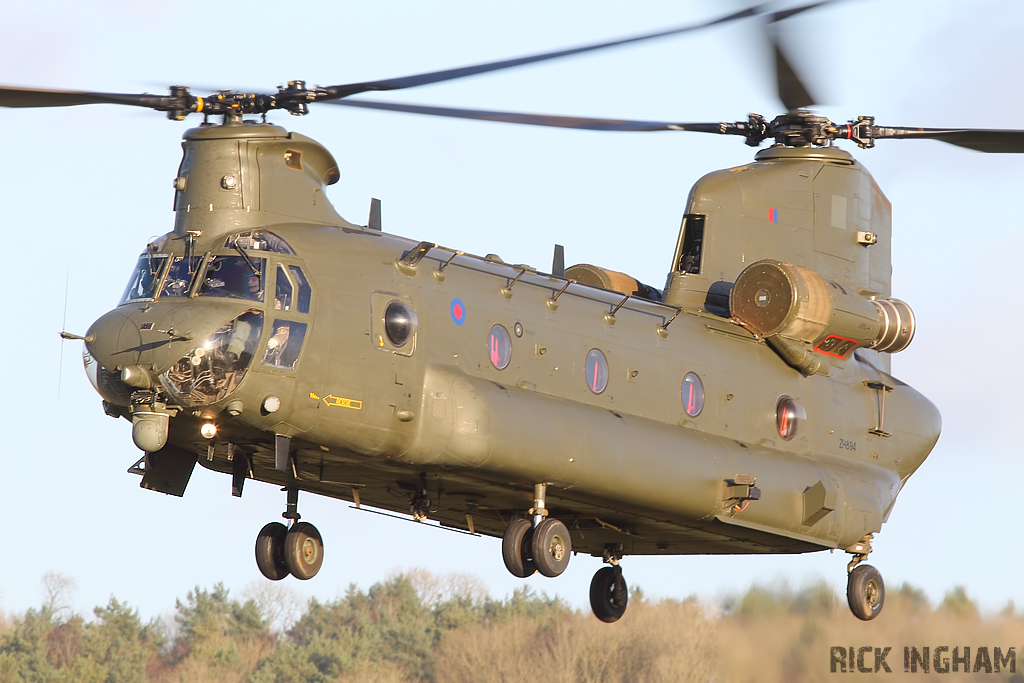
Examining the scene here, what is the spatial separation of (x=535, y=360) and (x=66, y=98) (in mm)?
5398

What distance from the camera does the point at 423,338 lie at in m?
17.3

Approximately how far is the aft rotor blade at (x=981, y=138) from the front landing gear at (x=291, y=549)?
893 centimetres

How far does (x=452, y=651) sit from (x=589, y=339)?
2776cm

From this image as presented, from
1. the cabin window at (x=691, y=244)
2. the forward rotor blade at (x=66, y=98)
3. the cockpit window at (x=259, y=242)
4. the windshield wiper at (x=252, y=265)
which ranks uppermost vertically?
the cabin window at (x=691, y=244)

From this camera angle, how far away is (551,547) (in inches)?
709

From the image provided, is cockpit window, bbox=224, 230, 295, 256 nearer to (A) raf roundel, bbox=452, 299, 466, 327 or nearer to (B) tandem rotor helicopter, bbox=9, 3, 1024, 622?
(B) tandem rotor helicopter, bbox=9, 3, 1024, 622

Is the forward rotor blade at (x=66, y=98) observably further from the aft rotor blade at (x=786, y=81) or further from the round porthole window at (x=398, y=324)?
the aft rotor blade at (x=786, y=81)

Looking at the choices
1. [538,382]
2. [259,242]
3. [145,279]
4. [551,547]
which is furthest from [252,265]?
[551,547]

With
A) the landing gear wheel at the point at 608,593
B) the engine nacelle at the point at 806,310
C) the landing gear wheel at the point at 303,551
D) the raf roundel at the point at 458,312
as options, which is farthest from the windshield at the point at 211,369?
the engine nacelle at the point at 806,310

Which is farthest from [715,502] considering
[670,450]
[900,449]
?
[900,449]

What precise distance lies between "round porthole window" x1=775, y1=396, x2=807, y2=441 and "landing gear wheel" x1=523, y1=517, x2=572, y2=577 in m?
3.95

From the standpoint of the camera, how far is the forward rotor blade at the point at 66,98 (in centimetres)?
Result: 1661

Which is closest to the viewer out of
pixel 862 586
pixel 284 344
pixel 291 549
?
pixel 284 344

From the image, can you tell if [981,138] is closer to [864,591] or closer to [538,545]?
[864,591]
